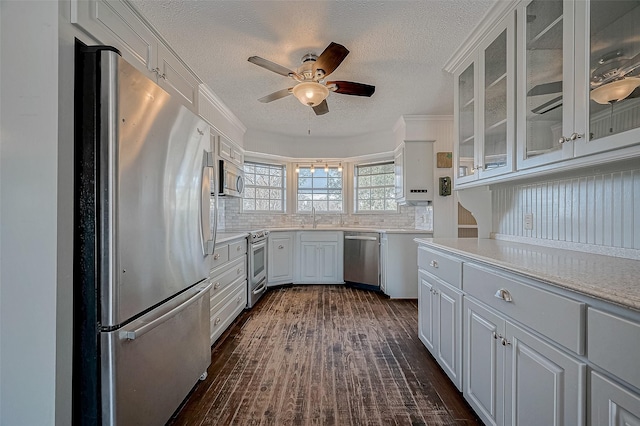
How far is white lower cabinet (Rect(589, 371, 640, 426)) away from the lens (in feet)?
2.28

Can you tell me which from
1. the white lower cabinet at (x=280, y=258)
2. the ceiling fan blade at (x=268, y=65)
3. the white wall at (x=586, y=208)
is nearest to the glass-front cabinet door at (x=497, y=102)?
the white wall at (x=586, y=208)

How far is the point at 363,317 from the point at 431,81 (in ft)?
8.37

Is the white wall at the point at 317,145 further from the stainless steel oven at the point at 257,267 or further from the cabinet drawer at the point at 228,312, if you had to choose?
the cabinet drawer at the point at 228,312

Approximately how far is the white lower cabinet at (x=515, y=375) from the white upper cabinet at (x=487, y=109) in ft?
3.05

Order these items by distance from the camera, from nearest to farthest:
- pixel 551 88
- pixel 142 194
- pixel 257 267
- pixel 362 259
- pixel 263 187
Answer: pixel 142 194
pixel 551 88
pixel 257 267
pixel 362 259
pixel 263 187

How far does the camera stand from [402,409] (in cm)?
156

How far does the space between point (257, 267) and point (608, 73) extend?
3.33m

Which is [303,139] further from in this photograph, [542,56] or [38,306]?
[38,306]

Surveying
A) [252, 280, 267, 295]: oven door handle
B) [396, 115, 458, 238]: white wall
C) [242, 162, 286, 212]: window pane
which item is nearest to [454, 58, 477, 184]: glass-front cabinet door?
[396, 115, 458, 238]: white wall

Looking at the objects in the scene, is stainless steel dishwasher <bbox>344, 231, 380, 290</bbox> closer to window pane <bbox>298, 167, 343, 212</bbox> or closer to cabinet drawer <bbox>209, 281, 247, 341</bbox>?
window pane <bbox>298, 167, 343, 212</bbox>

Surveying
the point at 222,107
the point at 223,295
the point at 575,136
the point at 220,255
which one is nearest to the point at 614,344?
the point at 575,136

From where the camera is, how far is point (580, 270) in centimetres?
102

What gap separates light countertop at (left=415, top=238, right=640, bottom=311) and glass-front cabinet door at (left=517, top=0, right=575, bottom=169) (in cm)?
48

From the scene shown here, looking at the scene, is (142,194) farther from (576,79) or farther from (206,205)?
(576,79)
